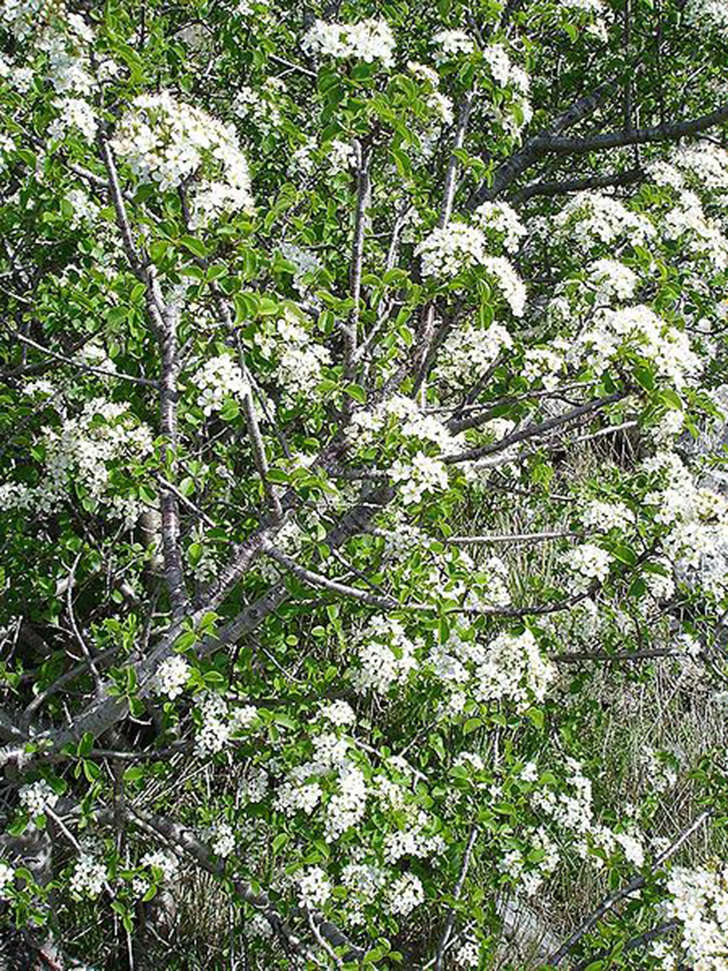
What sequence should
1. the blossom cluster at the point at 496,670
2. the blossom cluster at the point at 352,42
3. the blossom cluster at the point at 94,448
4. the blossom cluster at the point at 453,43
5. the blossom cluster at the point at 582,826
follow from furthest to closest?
the blossom cluster at the point at 582,826 → the blossom cluster at the point at 496,670 → the blossom cluster at the point at 453,43 → the blossom cluster at the point at 94,448 → the blossom cluster at the point at 352,42

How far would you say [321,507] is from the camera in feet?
9.52

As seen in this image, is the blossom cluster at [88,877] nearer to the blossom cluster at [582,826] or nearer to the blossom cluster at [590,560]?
the blossom cluster at [582,826]

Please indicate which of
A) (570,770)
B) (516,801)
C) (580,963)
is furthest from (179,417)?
(580,963)

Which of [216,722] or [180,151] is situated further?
[216,722]

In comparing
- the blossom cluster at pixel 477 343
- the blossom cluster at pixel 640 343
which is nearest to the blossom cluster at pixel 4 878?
A: the blossom cluster at pixel 477 343

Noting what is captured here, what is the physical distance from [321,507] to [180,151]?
3.66 ft

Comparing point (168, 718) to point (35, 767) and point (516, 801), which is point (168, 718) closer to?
point (35, 767)

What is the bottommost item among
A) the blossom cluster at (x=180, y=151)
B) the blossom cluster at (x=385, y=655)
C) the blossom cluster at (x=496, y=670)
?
the blossom cluster at (x=496, y=670)

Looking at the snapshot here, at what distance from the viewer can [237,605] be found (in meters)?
3.01

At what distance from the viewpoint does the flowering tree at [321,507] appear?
244cm

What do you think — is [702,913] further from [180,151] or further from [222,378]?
[180,151]

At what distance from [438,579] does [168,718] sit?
3.15 ft

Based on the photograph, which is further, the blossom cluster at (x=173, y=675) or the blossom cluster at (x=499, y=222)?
the blossom cluster at (x=499, y=222)

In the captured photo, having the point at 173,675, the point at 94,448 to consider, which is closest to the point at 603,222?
the point at 94,448
